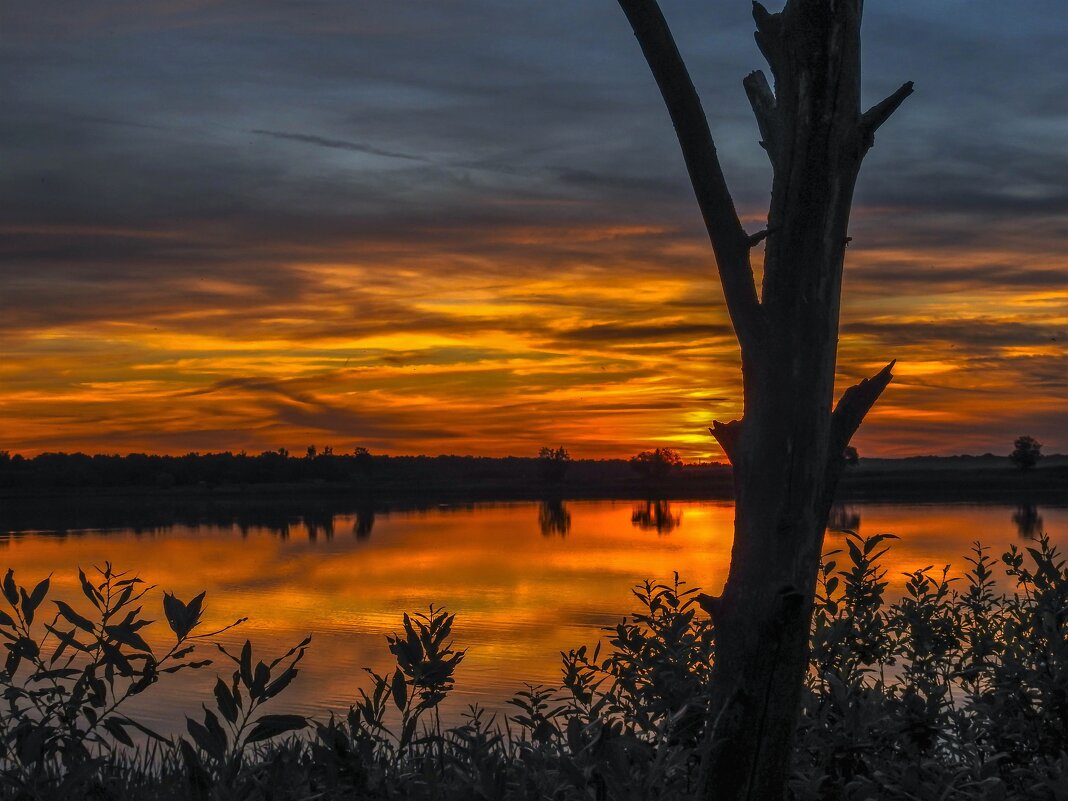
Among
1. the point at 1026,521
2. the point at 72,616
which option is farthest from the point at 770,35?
the point at 1026,521

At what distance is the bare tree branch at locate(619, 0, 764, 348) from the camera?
429 centimetres

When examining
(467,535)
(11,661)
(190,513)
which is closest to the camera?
(11,661)

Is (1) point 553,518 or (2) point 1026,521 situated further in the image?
(1) point 553,518

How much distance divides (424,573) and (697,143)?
24.4 metres

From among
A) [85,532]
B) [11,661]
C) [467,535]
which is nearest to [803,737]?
[11,661]

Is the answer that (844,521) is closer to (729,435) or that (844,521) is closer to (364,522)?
(364,522)

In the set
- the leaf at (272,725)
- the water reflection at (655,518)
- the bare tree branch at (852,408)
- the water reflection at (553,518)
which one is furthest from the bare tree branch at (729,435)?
the water reflection at (655,518)

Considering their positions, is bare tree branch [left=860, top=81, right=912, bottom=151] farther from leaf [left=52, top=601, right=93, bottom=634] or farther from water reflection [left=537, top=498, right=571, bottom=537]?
water reflection [left=537, top=498, right=571, bottom=537]

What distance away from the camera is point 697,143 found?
4.29 meters

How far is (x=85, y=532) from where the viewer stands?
1832 inches

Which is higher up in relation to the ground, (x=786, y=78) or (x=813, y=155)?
(x=786, y=78)

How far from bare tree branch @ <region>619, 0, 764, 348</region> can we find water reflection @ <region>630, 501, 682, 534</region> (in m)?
40.1

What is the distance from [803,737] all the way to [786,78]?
2.73 meters

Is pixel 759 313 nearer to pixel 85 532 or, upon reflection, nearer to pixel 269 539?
pixel 269 539
